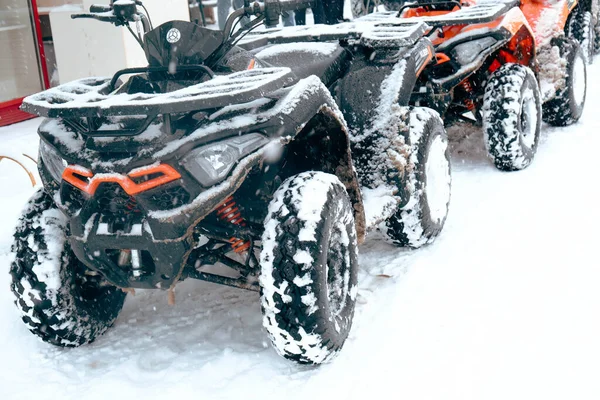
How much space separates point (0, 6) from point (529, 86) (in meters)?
6.78

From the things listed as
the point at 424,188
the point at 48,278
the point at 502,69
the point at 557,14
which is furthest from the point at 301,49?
the point at 557,14

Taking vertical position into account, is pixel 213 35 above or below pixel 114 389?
above

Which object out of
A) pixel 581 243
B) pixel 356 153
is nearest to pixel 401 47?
pixel 356 153

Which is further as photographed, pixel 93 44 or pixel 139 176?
pixel 93 44

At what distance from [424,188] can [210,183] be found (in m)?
1.73

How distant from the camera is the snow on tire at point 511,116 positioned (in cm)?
536

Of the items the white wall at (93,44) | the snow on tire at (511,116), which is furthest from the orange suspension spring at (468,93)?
the white wall at (93,44)

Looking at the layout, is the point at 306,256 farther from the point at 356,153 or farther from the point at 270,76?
the point at 356,153

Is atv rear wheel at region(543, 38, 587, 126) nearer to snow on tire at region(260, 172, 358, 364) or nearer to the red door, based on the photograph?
snow on tire at region(260, 172, 358, 364)

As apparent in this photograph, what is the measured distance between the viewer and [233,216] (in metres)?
3.37

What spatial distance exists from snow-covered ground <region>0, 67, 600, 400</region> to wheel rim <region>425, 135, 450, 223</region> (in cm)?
22

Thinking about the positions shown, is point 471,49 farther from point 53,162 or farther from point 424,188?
point 53,162

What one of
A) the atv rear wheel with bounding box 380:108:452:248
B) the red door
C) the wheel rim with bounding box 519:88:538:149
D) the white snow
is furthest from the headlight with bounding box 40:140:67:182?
the red door

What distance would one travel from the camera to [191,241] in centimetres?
284
